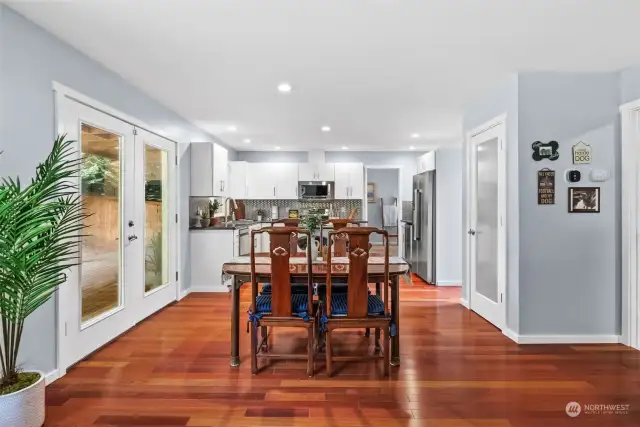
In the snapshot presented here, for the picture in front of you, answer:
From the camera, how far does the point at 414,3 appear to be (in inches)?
87.8

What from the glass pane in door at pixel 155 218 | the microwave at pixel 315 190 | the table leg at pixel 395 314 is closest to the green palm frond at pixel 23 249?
the table leg at pixel 395 314

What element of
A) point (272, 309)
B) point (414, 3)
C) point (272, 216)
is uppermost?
point (414, 3)

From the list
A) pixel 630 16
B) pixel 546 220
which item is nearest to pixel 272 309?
pixel 546 220

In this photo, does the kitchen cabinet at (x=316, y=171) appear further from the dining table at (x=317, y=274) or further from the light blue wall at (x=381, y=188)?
the dining table at (x=317, y=274)

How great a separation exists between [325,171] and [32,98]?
552 centimetres

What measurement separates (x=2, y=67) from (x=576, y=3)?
3335 mm

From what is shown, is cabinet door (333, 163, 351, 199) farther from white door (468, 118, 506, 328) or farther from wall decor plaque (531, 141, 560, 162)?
wall decor plaque (531, 141, 560, 162)

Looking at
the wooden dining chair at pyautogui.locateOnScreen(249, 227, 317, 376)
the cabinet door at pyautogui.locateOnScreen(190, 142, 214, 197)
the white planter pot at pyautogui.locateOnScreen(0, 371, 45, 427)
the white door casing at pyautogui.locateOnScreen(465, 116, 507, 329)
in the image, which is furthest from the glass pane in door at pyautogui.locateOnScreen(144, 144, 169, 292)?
the white door casing at pyautogui.locateOnScreen(465, 116, 507, 329)

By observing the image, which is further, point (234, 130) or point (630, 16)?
point (234, 130)

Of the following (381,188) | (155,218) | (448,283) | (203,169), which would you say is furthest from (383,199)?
(155,218)

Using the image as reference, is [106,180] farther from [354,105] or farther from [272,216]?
[272,216]

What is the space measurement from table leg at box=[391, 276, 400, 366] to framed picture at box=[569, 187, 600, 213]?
1.81 metres

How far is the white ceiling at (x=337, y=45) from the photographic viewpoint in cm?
231

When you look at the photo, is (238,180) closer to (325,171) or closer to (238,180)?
(238,180)
